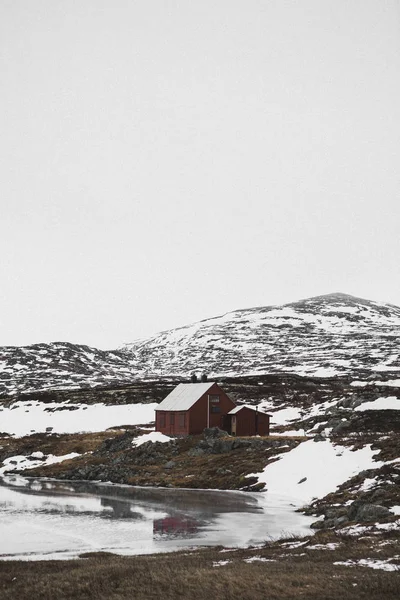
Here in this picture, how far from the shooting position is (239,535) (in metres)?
35.8

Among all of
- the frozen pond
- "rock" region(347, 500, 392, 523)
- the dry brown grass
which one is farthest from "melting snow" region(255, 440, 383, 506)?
the dry brown grass

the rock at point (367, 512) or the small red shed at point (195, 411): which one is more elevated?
the small red shed at point (195, 411)

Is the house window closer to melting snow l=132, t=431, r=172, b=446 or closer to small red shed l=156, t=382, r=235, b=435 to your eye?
small red shed l=156, t=382, r=235, b=435

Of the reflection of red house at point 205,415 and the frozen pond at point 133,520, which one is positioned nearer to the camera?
the frozen pond at point 133,520

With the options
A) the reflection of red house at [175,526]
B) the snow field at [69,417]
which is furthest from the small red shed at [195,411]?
the reflection of red house at [175,526]

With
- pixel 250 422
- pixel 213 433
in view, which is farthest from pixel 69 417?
pixel 250 422

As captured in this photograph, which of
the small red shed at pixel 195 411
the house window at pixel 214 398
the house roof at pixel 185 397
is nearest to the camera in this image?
the small red shed at pixel 195 411

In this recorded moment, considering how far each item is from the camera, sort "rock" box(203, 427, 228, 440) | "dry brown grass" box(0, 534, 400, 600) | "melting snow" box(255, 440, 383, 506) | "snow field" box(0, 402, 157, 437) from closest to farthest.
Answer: "dry brown grass" box(0, 534, 400, 600), "melting snow" box(255, 440, 383, 506), "rock" box(203, 427, 228, 440), "snow field" box(0, 402, 157, 437)

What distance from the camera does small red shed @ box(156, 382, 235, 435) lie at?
273ft

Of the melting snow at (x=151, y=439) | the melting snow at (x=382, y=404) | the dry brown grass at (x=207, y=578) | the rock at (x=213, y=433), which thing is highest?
the melting snow at (x=382, y=404)

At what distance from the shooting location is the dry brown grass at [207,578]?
60.5 feet

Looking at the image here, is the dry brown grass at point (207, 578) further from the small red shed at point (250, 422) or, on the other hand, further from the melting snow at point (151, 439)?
the small red shed at point (250, 422)

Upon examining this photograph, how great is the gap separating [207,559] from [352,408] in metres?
57.0

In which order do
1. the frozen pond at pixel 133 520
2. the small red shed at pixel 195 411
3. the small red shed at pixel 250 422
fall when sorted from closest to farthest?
the frozen pond at pixel 133 520, the small red shed at pixel 250 422, the small red shed at pixel 195 411
